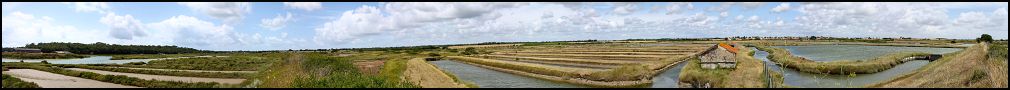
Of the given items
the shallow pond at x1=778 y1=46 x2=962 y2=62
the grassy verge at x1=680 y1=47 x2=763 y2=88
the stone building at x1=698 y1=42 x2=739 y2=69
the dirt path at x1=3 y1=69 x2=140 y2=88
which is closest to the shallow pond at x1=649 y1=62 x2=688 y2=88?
the grassy verge at x1=680 y1=47 x2=763 y2=88

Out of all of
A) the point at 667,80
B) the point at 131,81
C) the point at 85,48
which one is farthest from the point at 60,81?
the point at 85,48

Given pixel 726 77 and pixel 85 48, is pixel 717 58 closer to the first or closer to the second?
pixel 726 77

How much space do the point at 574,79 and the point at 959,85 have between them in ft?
61.9

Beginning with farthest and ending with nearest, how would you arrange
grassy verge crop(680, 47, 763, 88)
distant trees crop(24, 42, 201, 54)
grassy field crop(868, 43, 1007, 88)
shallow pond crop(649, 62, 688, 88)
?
distant trees crop(24, 42, 201, 54)
shallow pond crop(649, 62, 688, 88)
grassy verge crop(680, 47, 763, 88)
grassy field crop(868, 43, 1007, 88)

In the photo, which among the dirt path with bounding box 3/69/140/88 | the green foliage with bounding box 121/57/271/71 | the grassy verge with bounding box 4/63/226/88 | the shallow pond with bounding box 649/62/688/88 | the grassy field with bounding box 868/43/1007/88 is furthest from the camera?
the green foliage with bounding box 121/57/271/71

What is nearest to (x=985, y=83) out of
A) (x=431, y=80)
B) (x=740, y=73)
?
(x=740, y=73)

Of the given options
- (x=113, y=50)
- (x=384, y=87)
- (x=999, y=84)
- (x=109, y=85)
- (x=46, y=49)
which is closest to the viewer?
(x=999, y=84)

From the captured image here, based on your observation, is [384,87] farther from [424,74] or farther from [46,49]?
[46,49]

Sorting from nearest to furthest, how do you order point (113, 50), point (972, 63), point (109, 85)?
1. point (972, 63)
2. point (109, 85)
3. point (113, 50)

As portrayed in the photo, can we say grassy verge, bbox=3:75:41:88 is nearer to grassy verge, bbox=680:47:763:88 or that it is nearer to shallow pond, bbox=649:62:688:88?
shallow pond, bbox=649:62:688:88

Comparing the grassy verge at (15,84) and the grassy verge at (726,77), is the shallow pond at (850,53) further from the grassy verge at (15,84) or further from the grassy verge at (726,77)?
the grassy verge at (15,84)

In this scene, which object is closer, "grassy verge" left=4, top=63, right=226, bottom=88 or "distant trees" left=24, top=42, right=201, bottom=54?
"grassy verge" left=4, top=63, right=226, bottom=88

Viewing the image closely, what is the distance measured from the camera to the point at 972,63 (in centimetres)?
2981

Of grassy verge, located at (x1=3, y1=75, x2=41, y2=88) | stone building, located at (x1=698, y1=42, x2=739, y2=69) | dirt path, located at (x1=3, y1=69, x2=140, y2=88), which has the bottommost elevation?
dirt path, located at (x1=3, y1=69, x2=140, y2=88)
